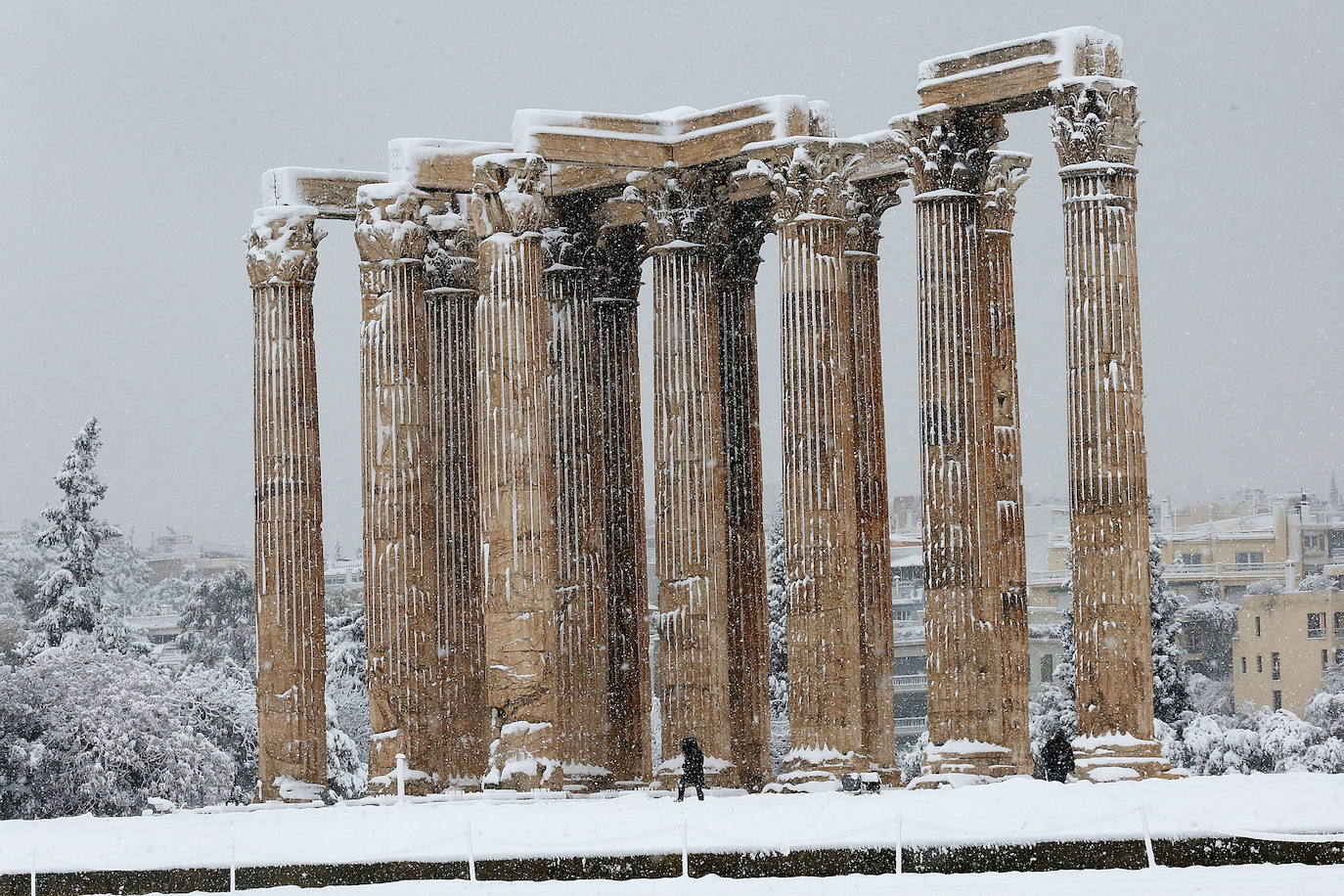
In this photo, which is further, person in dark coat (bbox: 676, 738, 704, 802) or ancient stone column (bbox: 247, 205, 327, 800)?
ancient stone column (bbox: 247, 205, 327, 800)

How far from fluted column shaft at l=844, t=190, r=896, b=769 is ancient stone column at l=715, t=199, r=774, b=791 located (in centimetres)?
240

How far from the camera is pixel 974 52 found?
165 ft

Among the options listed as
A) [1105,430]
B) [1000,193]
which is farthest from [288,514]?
[1105,430]

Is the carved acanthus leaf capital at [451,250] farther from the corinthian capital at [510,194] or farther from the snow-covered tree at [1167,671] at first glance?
the snow-covered tree at [1167,671]

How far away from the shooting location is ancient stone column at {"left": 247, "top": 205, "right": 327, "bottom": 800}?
56594mm

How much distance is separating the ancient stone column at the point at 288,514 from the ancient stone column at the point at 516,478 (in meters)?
5.56

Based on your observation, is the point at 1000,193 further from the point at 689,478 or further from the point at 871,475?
the point at 689,478

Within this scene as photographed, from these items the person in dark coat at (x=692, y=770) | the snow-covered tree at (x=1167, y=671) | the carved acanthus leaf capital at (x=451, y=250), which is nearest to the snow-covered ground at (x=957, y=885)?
the person in dark coat at (x=692, y=770)

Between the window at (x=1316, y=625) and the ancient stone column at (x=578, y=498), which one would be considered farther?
the window at (x=1316, y=625)

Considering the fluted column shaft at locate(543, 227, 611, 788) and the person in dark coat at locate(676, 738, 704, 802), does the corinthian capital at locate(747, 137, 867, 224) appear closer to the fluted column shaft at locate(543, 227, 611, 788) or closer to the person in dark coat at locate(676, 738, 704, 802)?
the fluted column shaft at locate(543, 227, 611, 788)

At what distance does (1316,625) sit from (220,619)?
5714cm

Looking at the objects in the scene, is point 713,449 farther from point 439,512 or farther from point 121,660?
point 121,660

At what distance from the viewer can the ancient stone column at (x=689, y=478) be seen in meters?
54.8

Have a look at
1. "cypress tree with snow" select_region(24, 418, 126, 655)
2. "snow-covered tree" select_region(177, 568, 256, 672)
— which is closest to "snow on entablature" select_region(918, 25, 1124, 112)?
"cypress tree with snow" select_region(24, 418, 126, 655)
